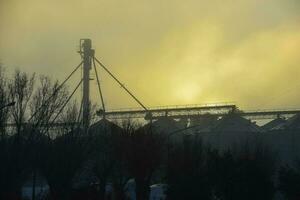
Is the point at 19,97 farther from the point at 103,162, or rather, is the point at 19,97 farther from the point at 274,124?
the point at 274,124

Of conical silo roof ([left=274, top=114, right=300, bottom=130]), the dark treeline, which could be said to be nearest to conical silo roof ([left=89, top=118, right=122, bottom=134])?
the dark treeline

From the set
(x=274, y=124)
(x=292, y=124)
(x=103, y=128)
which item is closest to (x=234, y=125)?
(x=274, y=124)

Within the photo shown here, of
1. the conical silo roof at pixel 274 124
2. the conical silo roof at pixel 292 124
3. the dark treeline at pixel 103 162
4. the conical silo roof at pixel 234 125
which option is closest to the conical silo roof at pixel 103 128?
the dark treeline at pixel 103 162

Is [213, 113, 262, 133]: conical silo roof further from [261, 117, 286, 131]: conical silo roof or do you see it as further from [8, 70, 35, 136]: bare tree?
[8, 70, 35, 136]: bare tree

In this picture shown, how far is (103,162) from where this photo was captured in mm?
45719

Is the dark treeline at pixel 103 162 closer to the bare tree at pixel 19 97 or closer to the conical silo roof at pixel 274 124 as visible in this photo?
the bare tree at pixel 19 97

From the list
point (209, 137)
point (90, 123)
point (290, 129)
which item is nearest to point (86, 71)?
point (209, 137)

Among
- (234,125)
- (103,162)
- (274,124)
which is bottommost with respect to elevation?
(103,162)

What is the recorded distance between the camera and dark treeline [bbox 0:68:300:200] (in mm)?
33469

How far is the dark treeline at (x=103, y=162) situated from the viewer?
3347 centimetres

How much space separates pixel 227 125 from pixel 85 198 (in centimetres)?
7551

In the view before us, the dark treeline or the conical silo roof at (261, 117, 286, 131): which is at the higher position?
the conical silo roof at (261, 117, 286, 131)

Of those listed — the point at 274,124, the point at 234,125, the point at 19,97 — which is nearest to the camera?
the point at 19,97

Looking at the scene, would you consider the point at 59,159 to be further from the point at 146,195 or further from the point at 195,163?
the point at 195,163
